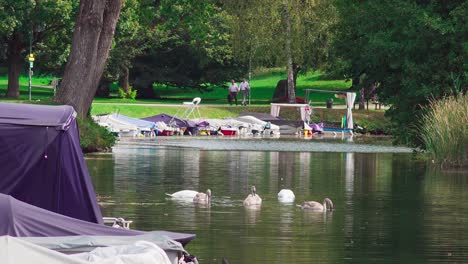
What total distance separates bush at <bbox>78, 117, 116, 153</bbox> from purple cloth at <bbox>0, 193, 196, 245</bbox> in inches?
1085

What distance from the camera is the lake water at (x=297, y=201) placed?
20.2 meters

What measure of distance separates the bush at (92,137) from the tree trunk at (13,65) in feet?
96.5

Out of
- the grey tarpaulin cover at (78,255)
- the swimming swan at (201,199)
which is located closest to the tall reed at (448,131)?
the swimming swan at (201,199)

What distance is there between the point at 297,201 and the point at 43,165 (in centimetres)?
1214

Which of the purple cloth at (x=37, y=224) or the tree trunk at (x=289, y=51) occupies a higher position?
the tree trunk at (x=289, y=51)

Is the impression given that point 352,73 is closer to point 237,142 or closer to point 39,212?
point 237,142

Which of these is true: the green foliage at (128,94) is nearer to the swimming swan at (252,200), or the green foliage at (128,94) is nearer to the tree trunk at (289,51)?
the tree trunk at (289,51)

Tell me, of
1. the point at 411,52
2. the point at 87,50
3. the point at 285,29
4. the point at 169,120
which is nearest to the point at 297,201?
the point at 411,52

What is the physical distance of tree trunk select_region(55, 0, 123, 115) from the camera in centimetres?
4147

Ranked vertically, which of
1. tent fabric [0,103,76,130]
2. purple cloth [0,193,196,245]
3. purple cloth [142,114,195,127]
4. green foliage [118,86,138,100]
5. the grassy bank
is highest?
green foliage [118,86,138,100]

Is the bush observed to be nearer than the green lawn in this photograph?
Yes

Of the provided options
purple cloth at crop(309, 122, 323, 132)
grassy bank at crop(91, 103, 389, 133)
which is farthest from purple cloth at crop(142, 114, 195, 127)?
purple cloth at crop(309, 122, 323, 132)

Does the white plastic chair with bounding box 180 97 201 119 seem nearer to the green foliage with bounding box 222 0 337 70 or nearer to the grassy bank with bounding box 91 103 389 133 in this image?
the grassy bank with bounding box 91 103 389 133

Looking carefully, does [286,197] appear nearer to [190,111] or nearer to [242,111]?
[190,111]
